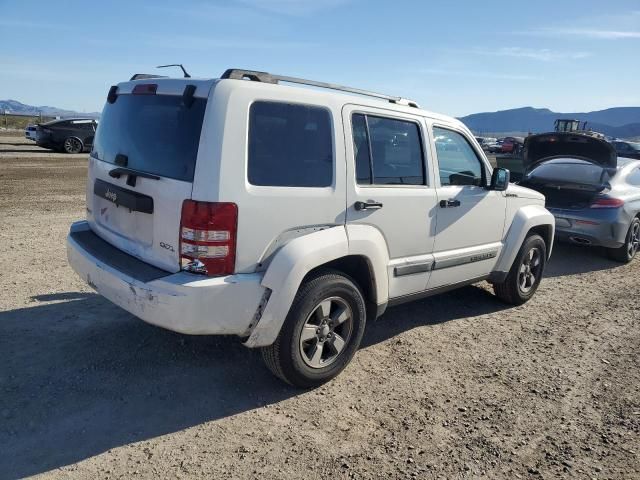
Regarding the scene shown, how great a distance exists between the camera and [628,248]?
7598mm

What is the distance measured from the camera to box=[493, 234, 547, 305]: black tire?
210 inches

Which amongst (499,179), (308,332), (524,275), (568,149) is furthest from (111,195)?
(568,149)

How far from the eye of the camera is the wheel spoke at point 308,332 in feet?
11.1

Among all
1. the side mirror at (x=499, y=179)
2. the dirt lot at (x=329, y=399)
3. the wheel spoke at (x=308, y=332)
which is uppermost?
the side mirror at (x=499, y=179)

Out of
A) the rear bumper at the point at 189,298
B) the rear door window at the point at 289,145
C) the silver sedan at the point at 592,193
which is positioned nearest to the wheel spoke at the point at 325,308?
the rear bumper at the point at 189,298

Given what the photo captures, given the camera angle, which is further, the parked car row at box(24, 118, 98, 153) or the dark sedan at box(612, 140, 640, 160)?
the dark sedan at box(612, 140, 640, 160)

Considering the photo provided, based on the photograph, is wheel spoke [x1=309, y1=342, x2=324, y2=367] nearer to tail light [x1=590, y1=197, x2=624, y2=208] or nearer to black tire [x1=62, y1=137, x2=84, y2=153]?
tail light [x1=590, y1=197, x2=624, y2=208]

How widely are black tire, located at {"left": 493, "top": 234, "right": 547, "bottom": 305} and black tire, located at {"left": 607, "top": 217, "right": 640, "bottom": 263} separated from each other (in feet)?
8.76

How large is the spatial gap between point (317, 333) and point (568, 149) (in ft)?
21.2

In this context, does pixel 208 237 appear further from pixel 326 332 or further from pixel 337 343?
pixel 337 343

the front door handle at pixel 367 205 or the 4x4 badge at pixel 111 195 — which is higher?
the front door handle at pixel 367 205

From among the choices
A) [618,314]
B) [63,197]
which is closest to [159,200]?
[618,314]

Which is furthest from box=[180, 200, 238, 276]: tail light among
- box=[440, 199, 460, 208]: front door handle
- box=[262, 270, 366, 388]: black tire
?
box=[440, 199, 460, 208]: front door handle

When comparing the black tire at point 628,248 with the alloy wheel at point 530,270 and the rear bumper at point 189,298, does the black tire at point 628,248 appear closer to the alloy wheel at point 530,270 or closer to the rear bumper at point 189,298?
the alloy wheel at point 530,270
